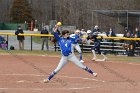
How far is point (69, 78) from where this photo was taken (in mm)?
17969

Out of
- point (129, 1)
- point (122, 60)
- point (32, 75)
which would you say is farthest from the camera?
point (129, 1)

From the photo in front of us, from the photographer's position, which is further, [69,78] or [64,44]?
[69,78]

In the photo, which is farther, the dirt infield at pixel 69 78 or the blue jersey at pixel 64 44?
the blue jersey at pixel 64 44

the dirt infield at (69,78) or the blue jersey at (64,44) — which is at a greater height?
the blue jersey at (64,44)

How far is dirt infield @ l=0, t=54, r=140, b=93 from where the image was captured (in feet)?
48.2

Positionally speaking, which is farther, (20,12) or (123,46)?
(20,12)

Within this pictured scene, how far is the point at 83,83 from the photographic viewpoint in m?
16.3

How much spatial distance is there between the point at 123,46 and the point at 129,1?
25.7 meters

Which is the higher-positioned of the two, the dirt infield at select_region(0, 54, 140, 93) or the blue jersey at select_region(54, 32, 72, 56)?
the blue jersey at select_region(54, 32, 72, 56)

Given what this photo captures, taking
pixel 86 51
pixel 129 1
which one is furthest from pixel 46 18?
pixel 86 51

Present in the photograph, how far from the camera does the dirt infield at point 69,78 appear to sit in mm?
14680

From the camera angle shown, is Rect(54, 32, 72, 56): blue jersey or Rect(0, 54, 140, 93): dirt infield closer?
Rect(0, 54, 140, 93): dirt infield

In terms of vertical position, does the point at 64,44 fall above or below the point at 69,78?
above

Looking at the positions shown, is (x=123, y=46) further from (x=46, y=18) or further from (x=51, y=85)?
(x=46, y=18)
